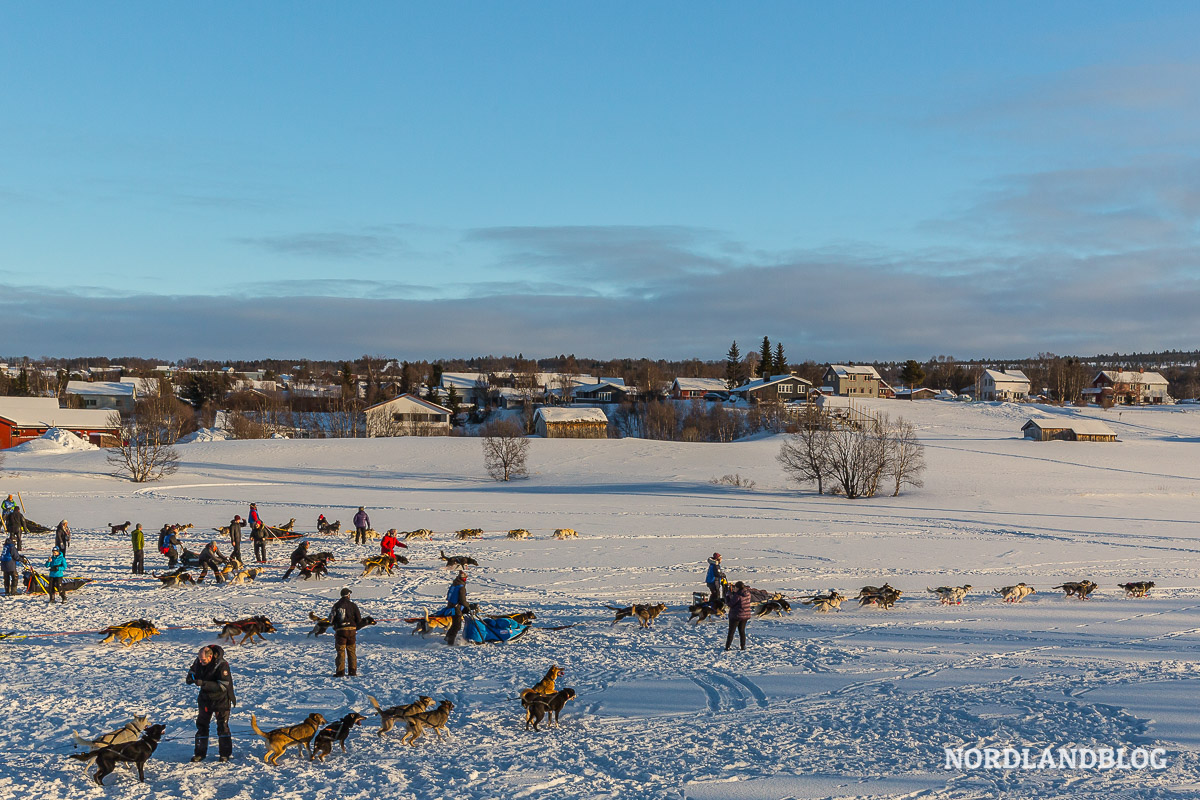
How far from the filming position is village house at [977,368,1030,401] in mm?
131500

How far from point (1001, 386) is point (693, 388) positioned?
171ft

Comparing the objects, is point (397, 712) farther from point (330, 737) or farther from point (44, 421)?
point (44, 421)

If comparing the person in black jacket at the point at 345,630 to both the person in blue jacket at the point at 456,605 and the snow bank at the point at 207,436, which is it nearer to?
the person in blue jacket at the point at 456,605

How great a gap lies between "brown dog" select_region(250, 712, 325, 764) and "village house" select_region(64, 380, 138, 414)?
129 m

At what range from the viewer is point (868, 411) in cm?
9500

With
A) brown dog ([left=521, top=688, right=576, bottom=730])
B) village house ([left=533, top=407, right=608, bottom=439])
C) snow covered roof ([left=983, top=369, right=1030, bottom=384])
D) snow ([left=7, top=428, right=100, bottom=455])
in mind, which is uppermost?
snow covered roof ([left=983, top=369, right=1030, bottom=384])

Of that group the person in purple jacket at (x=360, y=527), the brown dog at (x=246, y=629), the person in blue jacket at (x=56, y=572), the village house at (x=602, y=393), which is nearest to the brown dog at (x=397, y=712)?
the brown dog at (x=246, y=629)

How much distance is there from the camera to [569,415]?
8438cm

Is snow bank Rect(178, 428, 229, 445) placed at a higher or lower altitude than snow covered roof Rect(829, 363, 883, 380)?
lower

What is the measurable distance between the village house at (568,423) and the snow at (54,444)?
40829mm

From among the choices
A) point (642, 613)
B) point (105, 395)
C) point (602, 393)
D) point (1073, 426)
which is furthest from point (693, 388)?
point (642, 613)

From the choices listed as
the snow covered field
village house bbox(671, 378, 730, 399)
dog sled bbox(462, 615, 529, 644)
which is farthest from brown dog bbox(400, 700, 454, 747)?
village house bbox(671, 378, 730, 399)

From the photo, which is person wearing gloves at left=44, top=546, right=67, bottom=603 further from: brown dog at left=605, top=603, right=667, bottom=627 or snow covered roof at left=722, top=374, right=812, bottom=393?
snow covered roof at left=722, top=374, right=812, bottom=393

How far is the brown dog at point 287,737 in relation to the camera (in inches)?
363
